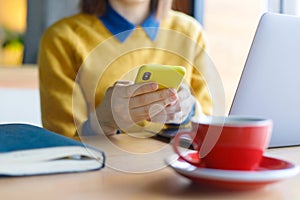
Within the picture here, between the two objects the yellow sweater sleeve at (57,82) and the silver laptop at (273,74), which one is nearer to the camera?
the silver laptop at (273,74)

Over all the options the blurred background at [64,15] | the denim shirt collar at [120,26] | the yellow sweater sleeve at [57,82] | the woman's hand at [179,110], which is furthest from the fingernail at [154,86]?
the blurred background at [64,15]

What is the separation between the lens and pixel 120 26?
4.86 feet

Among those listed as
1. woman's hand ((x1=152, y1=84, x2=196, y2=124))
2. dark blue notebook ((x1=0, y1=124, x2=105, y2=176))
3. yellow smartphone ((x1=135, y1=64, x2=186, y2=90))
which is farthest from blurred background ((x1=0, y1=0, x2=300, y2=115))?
dark blue notebook ((x1=0, y1=124, x2=105, y2=176))

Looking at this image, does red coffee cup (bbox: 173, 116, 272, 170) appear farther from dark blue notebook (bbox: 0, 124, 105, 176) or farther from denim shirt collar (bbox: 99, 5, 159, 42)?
denim shirt collar (bbox: 99, 5, 159, 42)

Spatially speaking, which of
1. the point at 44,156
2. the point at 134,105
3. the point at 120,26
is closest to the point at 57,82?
the point at 120,26

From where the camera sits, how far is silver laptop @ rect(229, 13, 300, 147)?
2.43ft

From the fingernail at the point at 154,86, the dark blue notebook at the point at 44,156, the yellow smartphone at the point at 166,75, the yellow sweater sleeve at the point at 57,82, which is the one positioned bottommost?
the yellow sweater sleeve at the point at 57,82

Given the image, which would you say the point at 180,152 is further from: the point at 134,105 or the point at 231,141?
the point at 134,105

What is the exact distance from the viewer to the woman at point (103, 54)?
1.32 m

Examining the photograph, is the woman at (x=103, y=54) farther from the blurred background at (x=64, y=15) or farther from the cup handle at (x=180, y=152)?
the blurred background at (x=64, y=15)

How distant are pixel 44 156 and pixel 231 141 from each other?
0.26m

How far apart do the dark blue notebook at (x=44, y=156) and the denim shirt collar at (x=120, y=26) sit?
0.85 metres

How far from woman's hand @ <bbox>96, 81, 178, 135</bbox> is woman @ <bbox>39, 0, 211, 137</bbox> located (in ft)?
0.19

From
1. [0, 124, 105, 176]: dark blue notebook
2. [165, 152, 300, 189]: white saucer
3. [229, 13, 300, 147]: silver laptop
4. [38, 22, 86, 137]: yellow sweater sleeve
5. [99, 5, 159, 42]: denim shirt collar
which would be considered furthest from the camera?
[99, 5, 159, 42]: denim shirt collar
